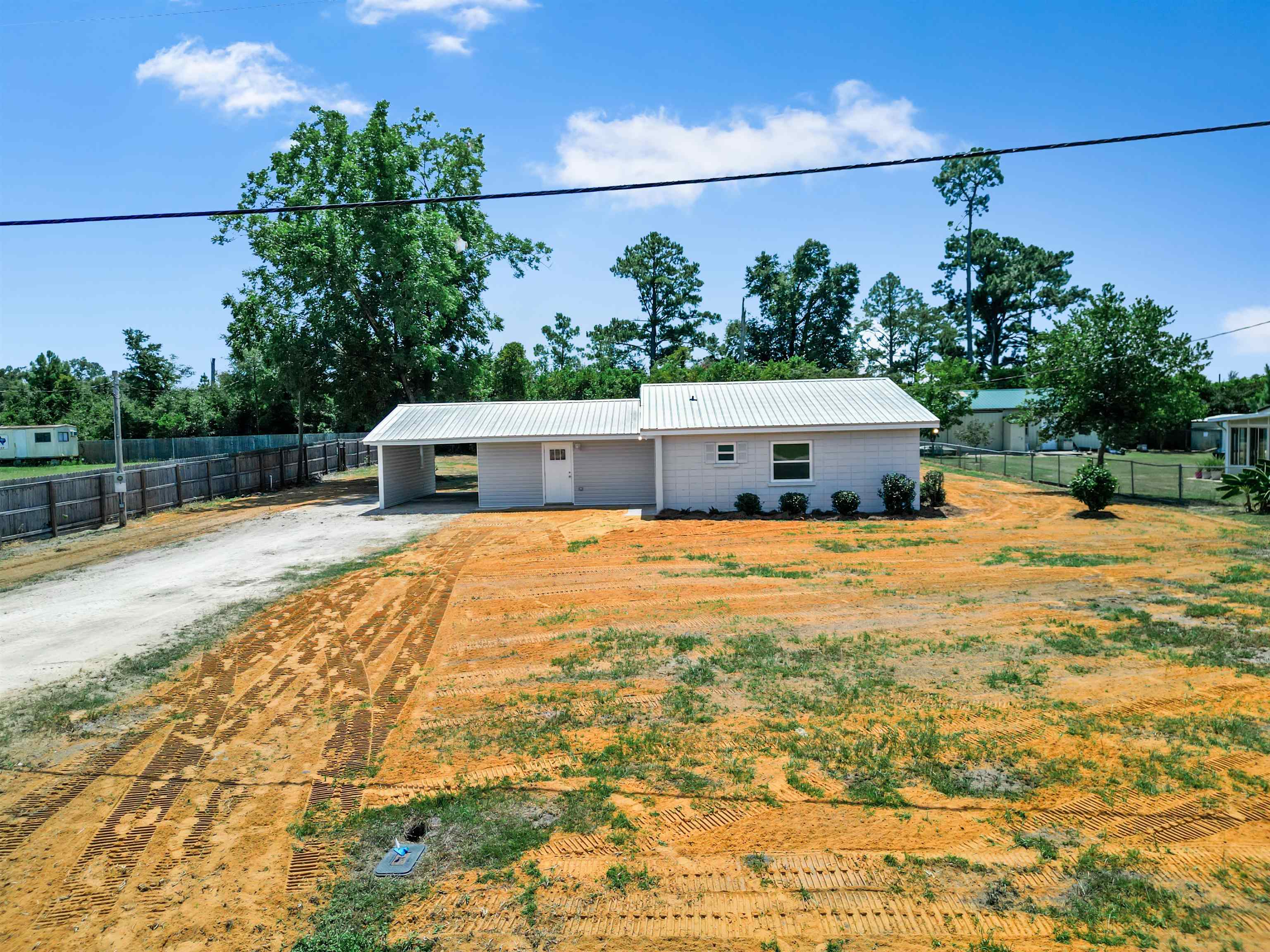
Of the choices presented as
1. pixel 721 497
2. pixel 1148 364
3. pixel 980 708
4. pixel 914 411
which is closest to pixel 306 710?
pixel 980 708

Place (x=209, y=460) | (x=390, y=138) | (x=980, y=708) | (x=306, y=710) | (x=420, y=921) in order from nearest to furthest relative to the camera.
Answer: (x=420, y=921) < (x=980, y=708) < (x=306, y=710) < (x=209, y=460) < (x=390, y=138)

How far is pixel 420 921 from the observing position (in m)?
4.32

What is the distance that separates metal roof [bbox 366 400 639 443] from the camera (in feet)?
76.0

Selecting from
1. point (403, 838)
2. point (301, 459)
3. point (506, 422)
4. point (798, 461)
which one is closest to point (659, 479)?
point (798, 461)

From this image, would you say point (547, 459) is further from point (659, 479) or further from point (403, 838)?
point (403, 838)

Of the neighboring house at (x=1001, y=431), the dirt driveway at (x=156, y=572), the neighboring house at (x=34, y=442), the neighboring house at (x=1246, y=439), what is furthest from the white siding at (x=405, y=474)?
the neighboring house at (x=34, y=442)

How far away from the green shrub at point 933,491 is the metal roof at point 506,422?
873cm

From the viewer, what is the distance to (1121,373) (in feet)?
80.3

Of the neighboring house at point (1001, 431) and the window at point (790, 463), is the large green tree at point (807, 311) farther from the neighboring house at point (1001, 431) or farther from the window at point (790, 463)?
the window at point (790, 463)

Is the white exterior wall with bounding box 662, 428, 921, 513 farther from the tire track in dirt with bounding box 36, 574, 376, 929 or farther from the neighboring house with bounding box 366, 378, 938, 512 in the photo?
the tire track in dirt with bounding box 36, 574, 376, 929

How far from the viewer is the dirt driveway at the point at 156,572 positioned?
9688 millimetres

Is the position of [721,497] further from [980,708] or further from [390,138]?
[390,138]

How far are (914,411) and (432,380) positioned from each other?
75.9 feet

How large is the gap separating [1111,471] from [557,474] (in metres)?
21.8
